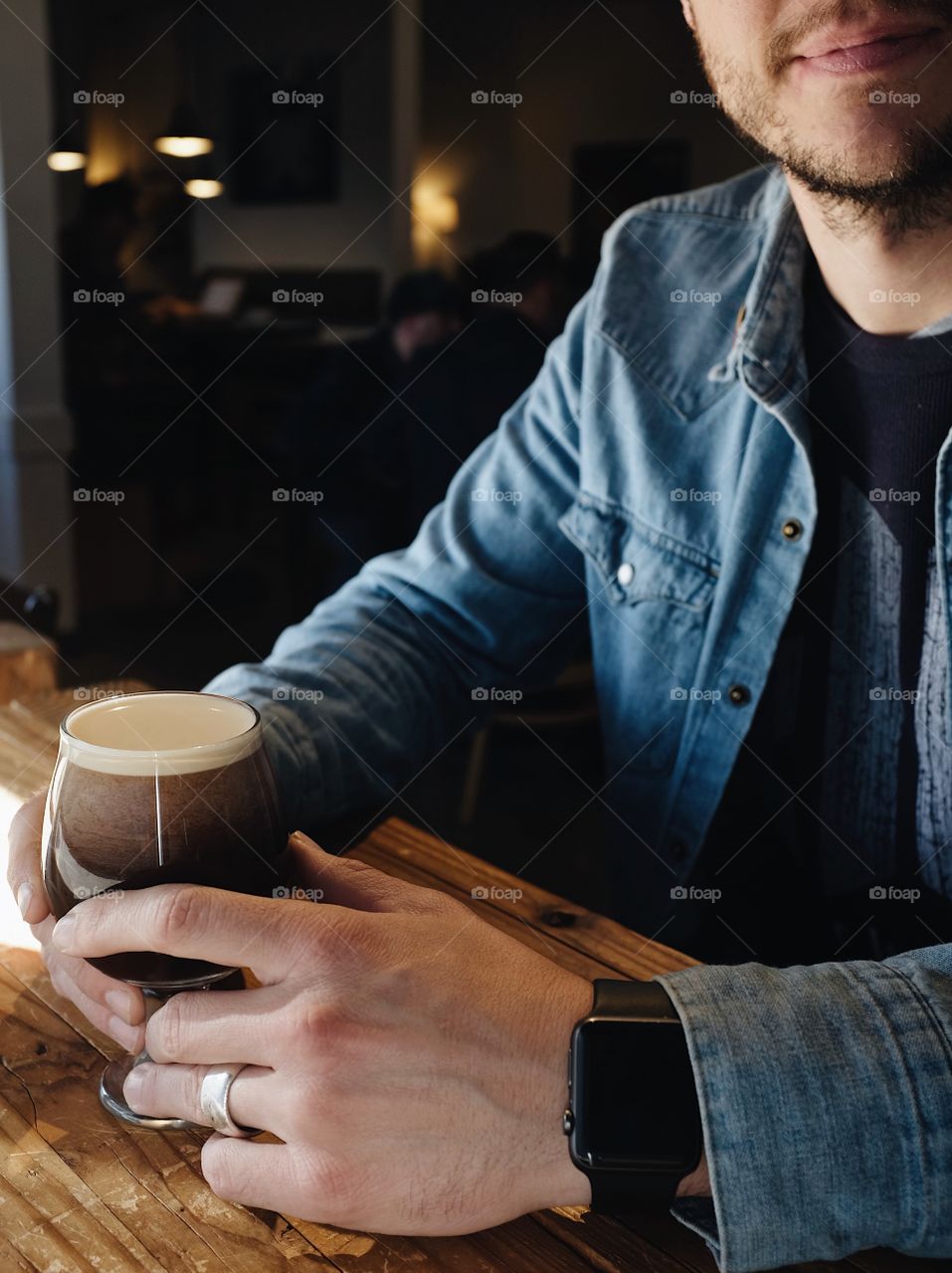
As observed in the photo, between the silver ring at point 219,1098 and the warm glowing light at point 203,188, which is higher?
the warm glowing light at point 203,188

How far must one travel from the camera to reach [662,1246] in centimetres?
66

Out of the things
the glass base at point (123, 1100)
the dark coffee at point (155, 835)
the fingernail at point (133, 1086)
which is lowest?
the glass base at point (123, 1100)

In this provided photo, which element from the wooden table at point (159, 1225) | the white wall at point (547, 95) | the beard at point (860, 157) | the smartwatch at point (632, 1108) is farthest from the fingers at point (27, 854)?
the white wall at point (547, 95)

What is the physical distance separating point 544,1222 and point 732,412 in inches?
38.1

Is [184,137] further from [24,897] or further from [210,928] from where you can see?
[210,928]

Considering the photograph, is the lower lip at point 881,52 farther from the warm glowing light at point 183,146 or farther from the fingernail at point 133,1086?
the warm glowing light at point 183,146

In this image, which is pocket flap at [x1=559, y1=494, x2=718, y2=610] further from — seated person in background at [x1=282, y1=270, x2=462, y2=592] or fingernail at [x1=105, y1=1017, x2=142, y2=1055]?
seated person in background at [x1=282, y1=270, x2=462, y2=592]

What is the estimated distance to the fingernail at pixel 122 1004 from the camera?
77cm

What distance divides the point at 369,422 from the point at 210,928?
2924mm

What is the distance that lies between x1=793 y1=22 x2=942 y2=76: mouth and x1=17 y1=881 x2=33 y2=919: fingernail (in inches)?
41.4

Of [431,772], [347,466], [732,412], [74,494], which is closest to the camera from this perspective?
[732,412]

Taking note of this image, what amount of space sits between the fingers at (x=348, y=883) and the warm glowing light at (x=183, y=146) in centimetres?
329

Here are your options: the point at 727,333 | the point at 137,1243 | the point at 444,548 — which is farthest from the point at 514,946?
the point at 727,333

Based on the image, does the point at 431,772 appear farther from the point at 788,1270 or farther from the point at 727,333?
the point at 788,1270
